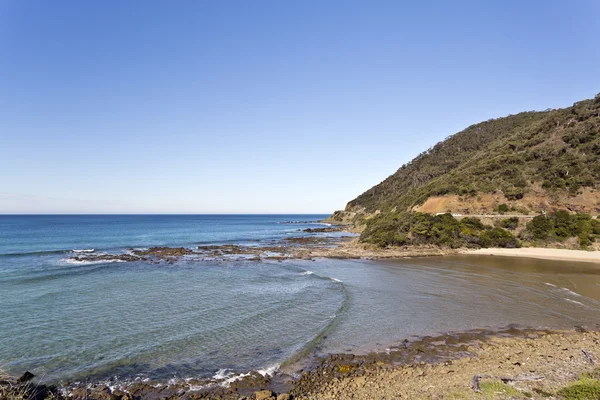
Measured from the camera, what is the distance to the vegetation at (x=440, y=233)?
42.8 m

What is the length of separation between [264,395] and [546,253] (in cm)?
3886

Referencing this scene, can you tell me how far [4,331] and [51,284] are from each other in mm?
11660

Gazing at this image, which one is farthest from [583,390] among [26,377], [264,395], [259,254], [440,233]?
[259,254]

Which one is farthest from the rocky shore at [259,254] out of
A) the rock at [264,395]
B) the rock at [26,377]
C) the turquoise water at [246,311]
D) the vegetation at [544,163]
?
the rock at [264,395]

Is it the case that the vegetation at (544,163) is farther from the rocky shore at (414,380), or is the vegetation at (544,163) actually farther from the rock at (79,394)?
the rock at (79,394)

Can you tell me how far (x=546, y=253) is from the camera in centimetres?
3728

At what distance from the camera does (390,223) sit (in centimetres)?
4953

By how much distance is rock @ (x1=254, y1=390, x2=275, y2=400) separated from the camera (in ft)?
31.5

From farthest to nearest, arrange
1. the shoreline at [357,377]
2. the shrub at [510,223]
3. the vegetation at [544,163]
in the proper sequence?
the vegetation at [544,163] < the shrub at [510,223] < the shoreline at [357,377]

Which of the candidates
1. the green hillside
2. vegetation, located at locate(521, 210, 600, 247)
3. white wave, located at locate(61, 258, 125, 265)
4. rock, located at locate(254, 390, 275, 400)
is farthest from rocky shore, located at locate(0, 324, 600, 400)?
the green hillside

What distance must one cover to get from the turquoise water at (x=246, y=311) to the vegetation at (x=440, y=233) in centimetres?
1026

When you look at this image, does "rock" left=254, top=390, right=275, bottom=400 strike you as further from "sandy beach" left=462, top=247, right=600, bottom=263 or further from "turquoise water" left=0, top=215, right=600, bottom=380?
"sandy beach" left=462, top=247, right=600, bottom=263

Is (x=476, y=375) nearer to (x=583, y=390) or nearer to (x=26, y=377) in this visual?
(x=583, y=390)

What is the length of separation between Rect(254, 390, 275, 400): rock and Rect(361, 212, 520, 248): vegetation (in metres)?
37.0
